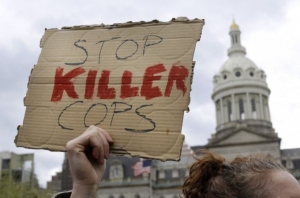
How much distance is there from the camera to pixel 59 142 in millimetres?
2373

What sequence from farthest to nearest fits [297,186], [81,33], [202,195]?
[81,33] → [202,195] → [297,186]

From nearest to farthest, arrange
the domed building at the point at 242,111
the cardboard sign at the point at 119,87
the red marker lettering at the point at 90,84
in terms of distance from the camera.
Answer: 1. the cardboard sign at the point at 119,87
2. the red marker lettering at the point at 90,84
3. the domed building at the point at 242,111

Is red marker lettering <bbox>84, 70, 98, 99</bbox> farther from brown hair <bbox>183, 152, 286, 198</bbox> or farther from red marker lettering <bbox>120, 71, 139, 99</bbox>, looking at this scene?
brown hair <bbox>183, 152, 286, 198</bbox>

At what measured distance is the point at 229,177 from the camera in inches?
74.1

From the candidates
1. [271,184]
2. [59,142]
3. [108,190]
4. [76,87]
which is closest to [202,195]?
[271,184]

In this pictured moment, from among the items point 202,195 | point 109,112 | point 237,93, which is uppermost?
point 237,93

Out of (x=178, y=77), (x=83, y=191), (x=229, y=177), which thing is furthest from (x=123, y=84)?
(x=229, y=177)

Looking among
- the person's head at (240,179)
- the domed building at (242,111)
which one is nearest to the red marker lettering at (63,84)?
the person's head at (240,179)

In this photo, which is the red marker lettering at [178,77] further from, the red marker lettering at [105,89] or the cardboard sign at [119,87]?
the red marker lettering at [105,89]

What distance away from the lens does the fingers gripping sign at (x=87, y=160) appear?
1.95 metres

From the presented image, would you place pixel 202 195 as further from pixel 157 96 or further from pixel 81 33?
pixel 81 33

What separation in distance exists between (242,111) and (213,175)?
49.3 m

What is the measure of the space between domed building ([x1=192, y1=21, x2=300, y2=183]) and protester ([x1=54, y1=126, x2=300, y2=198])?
40.9 m

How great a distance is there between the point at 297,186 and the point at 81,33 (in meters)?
1.55
